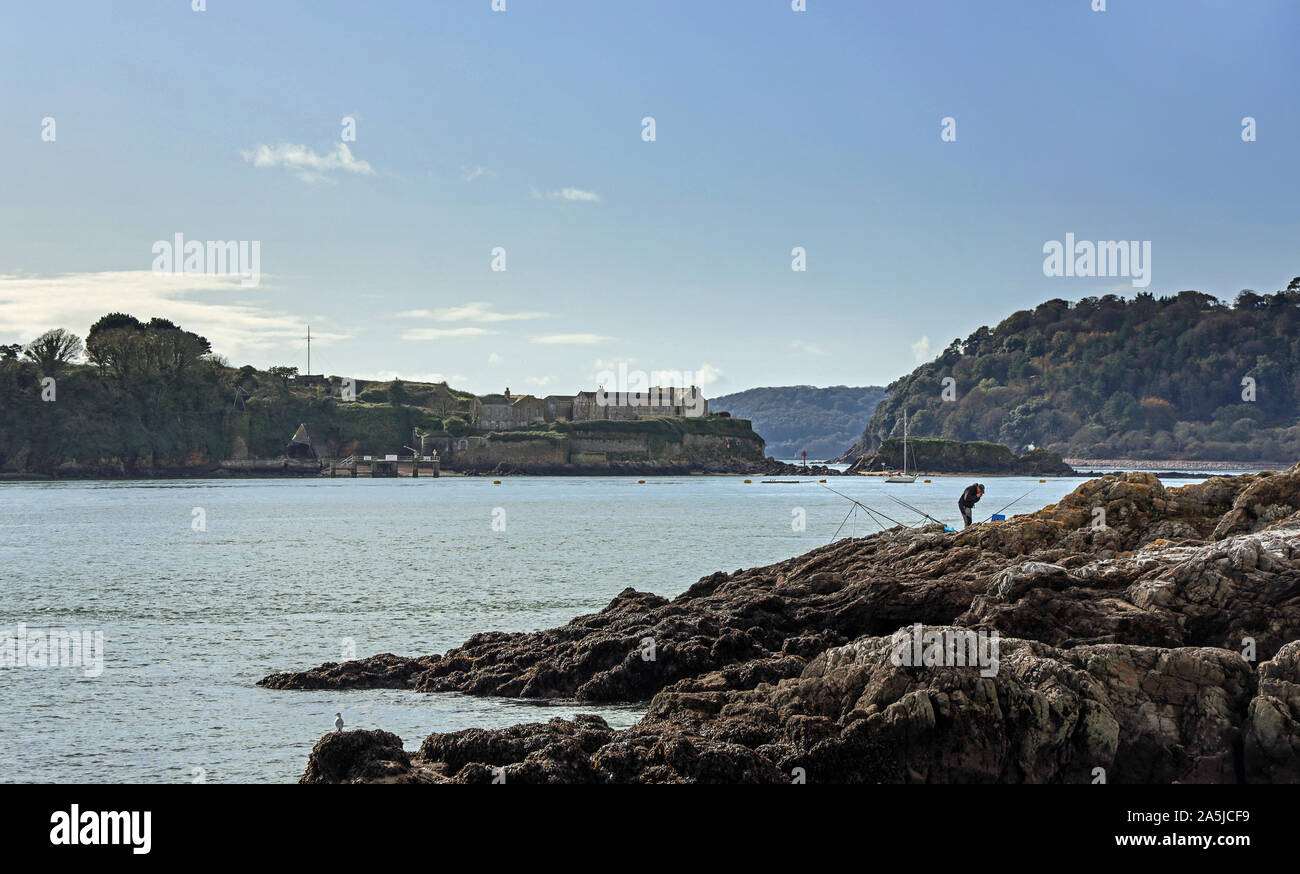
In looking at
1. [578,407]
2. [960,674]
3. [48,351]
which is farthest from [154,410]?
[960,674]

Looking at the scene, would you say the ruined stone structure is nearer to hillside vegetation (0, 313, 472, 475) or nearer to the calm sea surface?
hillside vegetation (0, 313, 472, 475)

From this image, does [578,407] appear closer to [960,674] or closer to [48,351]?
[48,351]

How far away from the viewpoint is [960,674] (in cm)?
874

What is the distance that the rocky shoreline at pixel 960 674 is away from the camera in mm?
8438

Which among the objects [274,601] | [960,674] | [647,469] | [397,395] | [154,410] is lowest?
[274,601]

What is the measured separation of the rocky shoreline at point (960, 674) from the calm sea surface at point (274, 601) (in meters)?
1.48

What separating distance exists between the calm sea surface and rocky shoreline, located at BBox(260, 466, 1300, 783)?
1475 millimetres

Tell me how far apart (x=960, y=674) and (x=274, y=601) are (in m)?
22.3

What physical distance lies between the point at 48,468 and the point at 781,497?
89.7 m

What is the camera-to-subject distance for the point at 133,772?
11.2 metres

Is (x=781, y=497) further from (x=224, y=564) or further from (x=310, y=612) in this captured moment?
(x=310, y=612)

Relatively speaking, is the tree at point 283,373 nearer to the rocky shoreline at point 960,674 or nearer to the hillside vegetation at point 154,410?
the hillside vegetation at point 154,410
